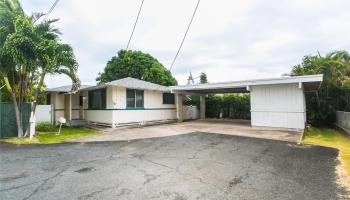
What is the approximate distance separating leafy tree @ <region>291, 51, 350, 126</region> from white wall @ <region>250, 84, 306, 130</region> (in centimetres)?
429

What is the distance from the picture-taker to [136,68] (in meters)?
31.1

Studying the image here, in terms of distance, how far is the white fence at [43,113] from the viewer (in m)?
14.4

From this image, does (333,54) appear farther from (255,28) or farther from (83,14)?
(83,14)

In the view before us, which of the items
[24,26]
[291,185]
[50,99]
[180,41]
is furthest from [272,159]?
[50,99]

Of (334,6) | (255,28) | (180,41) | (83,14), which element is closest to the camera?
(334,6)

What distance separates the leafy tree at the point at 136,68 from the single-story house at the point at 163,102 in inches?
397

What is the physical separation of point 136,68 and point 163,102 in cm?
1489

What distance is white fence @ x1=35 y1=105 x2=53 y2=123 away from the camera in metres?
14.4

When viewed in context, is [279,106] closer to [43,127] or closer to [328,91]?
[328,91]

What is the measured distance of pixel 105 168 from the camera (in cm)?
563

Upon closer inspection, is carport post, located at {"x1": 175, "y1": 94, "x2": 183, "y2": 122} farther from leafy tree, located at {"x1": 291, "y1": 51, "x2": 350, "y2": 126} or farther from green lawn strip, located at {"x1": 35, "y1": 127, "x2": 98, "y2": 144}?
leafy tree, located at {"x1": 291, "y1": 51, "x2": 350, "y2": 126}

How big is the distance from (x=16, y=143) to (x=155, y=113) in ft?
29.5

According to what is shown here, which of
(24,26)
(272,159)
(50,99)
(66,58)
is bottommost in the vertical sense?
(272,159)

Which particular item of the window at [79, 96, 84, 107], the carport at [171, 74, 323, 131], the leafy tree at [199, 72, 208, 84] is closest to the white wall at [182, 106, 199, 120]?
the carport at [171, 74, 323, 131]
